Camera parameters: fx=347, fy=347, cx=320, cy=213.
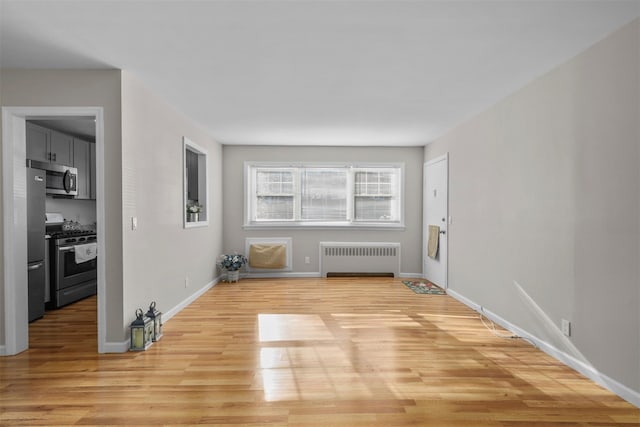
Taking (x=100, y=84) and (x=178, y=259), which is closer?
(x=100, y=84)

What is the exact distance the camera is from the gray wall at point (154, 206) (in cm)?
303

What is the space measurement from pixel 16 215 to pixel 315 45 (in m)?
2.86

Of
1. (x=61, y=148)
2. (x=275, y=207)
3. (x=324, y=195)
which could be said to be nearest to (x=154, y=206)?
(x=61, y=148)

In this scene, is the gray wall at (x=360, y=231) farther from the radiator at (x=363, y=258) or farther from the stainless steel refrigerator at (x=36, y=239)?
the stainless steel refrigerator at (x=36, y=239)

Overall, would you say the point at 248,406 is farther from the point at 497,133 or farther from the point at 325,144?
the point at 325,144

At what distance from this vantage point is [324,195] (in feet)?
20.9

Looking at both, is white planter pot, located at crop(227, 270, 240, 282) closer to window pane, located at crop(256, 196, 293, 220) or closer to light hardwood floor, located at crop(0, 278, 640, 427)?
window pane, located at crop(256, 196, 293, 220)

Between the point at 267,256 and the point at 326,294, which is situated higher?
the point at 267,256

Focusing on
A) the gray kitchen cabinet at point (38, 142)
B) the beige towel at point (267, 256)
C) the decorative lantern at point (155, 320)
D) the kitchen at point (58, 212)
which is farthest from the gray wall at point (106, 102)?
the beige towel at point (267, 256)

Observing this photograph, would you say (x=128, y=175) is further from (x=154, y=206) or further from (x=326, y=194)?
(x=326, y=194)

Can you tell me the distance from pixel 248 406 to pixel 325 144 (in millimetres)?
4650

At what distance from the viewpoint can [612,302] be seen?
231 cm

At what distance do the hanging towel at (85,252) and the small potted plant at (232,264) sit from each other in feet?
5.99

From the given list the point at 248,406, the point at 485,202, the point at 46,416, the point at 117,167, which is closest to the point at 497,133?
the point at 485,202
